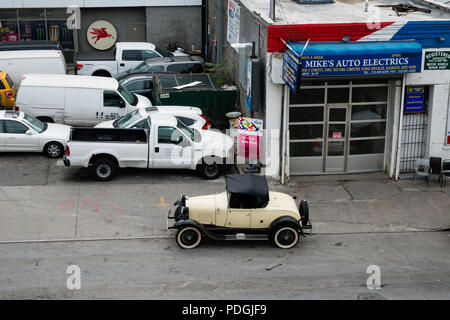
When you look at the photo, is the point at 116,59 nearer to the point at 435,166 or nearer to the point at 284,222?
the point at 435,166

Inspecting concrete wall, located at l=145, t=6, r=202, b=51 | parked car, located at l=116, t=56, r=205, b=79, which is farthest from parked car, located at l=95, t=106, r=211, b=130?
concrete wall, located at l=145, t=6, r=202, b=51

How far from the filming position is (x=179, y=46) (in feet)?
105

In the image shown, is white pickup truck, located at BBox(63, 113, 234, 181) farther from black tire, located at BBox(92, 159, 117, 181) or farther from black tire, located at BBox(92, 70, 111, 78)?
black tire, located at BBox(92, 70, 111, 78)

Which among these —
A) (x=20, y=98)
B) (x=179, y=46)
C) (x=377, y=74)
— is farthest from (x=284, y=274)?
(x=179, y=46)

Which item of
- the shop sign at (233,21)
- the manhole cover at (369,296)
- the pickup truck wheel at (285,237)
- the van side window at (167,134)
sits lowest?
the manhole cover at (369,296)

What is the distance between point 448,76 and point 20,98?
13.2 meters

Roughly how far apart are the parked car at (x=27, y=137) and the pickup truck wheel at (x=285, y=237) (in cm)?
807

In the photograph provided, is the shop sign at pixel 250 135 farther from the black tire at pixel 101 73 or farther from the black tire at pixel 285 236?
the black tire at pixel 101 73

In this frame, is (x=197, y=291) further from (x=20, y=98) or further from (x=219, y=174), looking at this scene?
(x=20, y=98)

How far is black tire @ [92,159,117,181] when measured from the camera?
17.9 m

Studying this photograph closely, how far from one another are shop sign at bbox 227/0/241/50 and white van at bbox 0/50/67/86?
6640 mm

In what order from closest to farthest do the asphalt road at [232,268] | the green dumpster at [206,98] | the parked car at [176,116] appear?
the asphalt road at [232,268] < the parked car at [176,116] < the green dumpster at [206,98]

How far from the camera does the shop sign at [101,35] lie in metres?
32.0

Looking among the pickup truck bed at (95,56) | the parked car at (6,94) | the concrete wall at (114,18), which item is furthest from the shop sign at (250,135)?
the concrete wall at (114,18)
